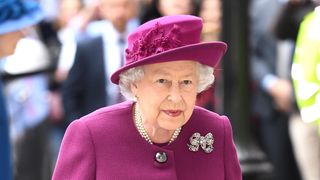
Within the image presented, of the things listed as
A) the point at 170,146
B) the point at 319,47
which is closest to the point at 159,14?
the point at 319,47

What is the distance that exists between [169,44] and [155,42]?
0.06 m

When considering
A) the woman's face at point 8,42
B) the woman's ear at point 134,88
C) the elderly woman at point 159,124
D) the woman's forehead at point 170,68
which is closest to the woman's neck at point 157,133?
the elderly woman at point 159,124

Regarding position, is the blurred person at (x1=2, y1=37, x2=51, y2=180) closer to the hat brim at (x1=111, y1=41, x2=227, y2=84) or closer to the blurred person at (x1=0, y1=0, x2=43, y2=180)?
the blurred person at (x1=0, y1=0, x2=43, y2=180)

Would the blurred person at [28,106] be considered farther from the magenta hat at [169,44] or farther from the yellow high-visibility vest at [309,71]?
the magenta hat at [169,44]

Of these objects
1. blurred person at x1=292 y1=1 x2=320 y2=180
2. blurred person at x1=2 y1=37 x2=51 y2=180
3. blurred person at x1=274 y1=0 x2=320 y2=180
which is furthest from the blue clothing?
blurred person at x1=274 y1=0 x2=320 y2=180

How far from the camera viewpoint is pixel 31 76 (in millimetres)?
8961

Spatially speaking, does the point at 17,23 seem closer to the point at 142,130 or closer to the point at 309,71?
the point at 142,130

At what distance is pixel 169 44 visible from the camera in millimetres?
4441

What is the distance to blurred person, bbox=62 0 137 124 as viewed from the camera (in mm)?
8195

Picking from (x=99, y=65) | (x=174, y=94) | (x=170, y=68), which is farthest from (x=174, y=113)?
(x=99, y=65)

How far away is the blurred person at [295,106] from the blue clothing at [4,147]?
3.33 metres

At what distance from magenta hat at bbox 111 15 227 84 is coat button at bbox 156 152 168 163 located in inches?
14.7

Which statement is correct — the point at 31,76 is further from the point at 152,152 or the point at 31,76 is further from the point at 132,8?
the point at 152,152

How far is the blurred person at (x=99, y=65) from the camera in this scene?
820cm
